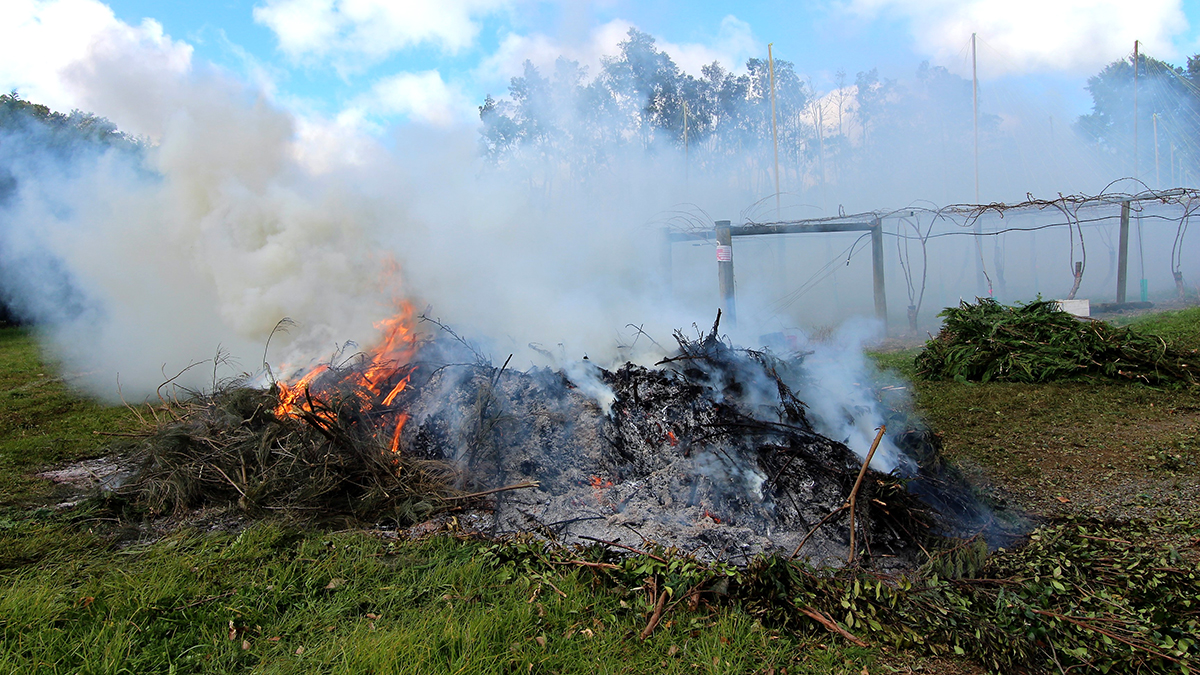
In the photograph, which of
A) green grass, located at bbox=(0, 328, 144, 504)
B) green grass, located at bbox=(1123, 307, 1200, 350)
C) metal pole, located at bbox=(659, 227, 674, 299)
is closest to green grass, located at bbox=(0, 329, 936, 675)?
green grass, located at bbox=(0, 328, 144, 504)

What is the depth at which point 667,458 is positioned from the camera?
14.9 feet

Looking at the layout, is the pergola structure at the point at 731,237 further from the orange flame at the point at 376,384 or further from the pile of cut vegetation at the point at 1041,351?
the orange flame at the point at 376,384

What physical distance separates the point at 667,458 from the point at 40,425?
7625mm

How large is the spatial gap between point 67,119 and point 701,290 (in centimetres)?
1481

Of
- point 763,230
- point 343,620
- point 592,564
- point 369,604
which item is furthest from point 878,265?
point 343,620

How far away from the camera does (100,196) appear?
884 centimetres

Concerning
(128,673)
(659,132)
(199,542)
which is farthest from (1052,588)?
(659,132)

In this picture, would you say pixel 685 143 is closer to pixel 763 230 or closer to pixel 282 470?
pixel 763 230

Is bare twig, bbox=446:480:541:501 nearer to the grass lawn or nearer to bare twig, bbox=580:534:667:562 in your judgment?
the grass lawn

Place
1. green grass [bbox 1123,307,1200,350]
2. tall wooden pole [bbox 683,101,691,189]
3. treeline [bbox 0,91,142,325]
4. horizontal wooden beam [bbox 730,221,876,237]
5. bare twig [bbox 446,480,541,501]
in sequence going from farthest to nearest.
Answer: tall wooden pole [bbox 683,101,691,189], horizontal wooden beam [bbox 730,221,876,237], treeline [bbox 0,91,142,325], green grass [bbox 1123,307,1200,350], bare twig [bbox 446,480,541,501]

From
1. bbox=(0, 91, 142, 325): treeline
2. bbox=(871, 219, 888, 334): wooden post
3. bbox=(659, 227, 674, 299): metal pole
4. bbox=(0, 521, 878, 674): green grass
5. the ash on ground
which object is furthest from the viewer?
bbox=(871, 219, 888, 334): wooden post

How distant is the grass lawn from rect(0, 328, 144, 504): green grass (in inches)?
18.8

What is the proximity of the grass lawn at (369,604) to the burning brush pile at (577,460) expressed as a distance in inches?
16.3

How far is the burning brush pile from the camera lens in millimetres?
3820
